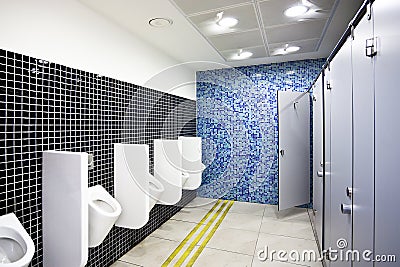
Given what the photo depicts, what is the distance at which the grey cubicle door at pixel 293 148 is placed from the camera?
3.29 meters

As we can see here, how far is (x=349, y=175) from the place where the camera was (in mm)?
1315

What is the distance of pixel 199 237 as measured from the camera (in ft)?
9.09

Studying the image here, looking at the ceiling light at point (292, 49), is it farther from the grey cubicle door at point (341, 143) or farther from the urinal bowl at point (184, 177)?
the urinal bowl at point (184, 177)

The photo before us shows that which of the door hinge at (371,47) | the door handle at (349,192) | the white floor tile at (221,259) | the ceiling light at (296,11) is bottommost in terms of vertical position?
the white floor tile at (221,259)

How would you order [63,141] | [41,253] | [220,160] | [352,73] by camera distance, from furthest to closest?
[220,160], [63,141], [41,253], [352,73]

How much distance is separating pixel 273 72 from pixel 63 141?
3321 millimetres

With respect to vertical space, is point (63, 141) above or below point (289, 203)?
above

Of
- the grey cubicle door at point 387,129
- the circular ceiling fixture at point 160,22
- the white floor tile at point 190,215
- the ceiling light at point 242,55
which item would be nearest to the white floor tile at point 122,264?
the white floor tile at point 190,215

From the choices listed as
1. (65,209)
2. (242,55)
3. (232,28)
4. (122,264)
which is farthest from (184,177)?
(242,55)

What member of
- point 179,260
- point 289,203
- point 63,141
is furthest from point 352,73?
point 289,203

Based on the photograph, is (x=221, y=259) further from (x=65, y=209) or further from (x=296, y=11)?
(x=296, y=11)

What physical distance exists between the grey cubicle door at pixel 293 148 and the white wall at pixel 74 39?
1.53 m

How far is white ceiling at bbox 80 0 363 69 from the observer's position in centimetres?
200

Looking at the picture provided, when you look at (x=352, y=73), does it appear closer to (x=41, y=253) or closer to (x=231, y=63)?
(x=41, y=253)
